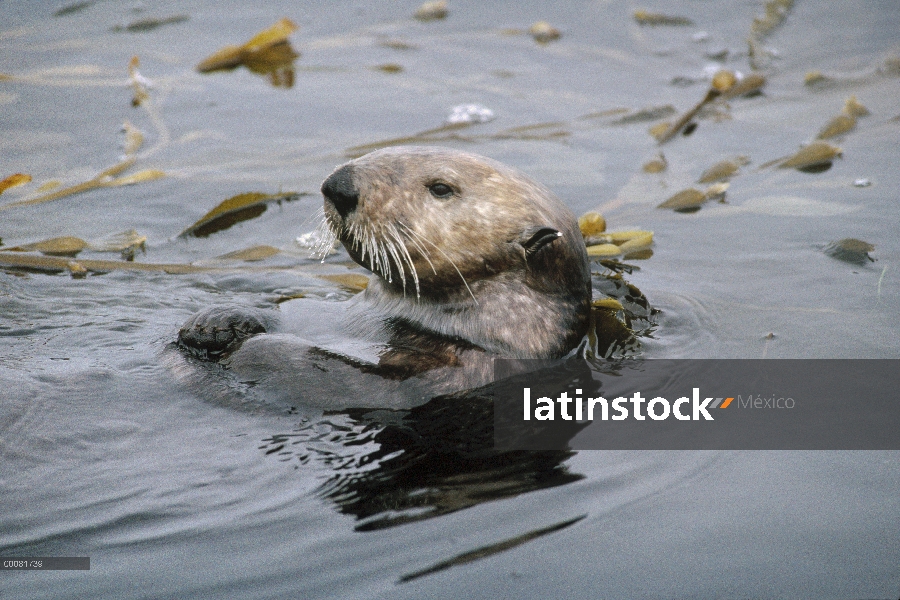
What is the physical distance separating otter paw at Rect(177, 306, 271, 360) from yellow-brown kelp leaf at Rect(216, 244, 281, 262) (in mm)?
1328

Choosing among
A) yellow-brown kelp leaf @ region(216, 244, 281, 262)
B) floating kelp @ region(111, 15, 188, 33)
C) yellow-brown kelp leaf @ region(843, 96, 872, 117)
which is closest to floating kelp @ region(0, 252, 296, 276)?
yellow-brown kelp leaf @ region(216, 244, 281, 262)

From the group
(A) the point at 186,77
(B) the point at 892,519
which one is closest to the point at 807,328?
(B) the point at 892,519

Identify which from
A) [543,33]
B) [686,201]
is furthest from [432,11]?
[686,201]

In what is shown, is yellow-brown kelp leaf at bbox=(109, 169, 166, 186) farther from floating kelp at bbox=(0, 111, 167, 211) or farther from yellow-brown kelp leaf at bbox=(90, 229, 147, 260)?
yellow-brown kelp leaf at bbox=(90, 229, 147, 260)

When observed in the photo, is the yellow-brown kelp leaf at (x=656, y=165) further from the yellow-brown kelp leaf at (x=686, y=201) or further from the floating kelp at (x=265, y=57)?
the floating kelp at (x=265, y=57)

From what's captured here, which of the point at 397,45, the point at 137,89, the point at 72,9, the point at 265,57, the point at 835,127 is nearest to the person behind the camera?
the point at 835,127

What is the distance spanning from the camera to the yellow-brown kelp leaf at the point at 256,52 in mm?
8000

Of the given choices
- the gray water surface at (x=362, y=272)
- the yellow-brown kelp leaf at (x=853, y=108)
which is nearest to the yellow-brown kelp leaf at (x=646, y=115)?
the gray water surface at (x=362, y=272)

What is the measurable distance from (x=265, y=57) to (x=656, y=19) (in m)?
3.88

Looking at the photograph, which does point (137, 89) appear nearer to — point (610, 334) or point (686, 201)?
point (686, 201)

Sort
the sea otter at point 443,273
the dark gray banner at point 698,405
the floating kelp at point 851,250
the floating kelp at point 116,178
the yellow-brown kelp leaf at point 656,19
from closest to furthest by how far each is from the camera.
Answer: the dark gray banner at point 698,405, the sea otter at point 443,273, the floating kelp at point 851,250, the floating kelp at point 116,178, the yellow-brown kelp leaf at point 656,19

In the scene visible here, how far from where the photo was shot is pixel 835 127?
263 inches

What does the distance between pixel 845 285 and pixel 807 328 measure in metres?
0.53

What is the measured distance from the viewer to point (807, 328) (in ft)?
Answer: 14.3
